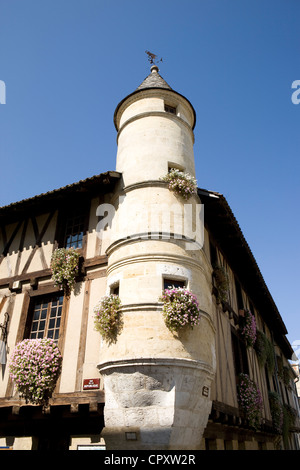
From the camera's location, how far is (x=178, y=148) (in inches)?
369

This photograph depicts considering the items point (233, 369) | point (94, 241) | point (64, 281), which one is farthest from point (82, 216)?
point (233, 369)

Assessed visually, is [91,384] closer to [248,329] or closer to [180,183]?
[180,183]

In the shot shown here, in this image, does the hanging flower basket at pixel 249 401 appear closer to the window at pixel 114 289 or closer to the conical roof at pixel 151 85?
the window at pixel 114 289

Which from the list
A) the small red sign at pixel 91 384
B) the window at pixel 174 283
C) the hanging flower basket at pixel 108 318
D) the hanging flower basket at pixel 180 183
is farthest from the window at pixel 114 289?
the hanging flower basket at pixel 180 183

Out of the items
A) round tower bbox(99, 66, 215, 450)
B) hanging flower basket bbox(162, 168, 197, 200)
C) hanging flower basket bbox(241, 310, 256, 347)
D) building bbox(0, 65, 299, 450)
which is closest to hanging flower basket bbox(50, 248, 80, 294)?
building bbox(0, 65, 299, 450)

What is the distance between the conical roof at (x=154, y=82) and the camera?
10.5 meters

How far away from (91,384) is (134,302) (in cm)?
189

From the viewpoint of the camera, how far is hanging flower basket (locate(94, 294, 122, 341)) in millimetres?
6969

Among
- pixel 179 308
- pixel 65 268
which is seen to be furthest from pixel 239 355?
pixel 65 268

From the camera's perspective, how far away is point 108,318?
22.8ft

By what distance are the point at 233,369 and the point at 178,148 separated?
253 inches

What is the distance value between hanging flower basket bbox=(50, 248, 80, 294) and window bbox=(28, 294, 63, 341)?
1.55 feet
